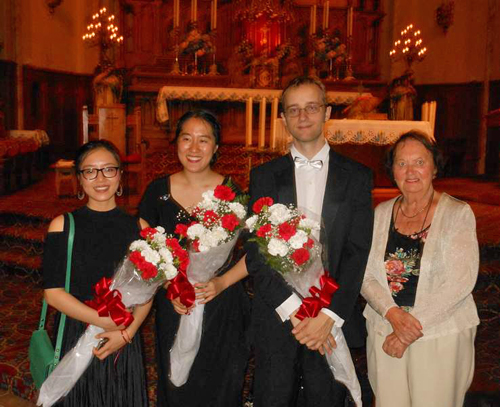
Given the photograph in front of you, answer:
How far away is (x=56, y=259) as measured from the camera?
2.06m

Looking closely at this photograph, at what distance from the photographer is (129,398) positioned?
2.21 metres

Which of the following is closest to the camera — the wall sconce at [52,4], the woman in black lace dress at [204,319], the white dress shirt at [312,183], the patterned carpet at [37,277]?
the white dress shirt at [312,183]

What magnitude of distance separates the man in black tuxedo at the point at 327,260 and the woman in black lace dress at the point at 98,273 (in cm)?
54

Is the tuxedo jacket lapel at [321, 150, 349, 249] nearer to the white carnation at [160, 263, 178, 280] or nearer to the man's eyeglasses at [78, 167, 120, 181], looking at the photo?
the white carnation at [160, 263, 178, 280]

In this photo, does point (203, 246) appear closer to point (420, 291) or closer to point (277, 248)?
point (277, 248)

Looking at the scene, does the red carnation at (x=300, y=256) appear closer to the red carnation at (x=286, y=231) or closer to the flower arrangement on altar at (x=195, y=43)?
the red carnation at (x=286, y=231)

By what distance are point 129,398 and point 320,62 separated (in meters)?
8.60

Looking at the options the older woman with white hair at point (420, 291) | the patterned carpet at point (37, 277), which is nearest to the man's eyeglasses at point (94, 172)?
the older woman with white hair at point (420, 291)

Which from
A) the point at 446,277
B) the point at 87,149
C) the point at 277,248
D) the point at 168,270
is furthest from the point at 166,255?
the point at 446,277

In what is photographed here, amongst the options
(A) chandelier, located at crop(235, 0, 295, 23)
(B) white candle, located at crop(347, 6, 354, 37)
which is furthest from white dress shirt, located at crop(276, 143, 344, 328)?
(B) white candle, located at crop(347, 6, 354, 37)

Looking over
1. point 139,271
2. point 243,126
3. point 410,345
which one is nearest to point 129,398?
point 139,271

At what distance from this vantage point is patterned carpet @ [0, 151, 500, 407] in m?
3.33

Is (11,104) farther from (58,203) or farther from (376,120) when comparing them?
(376,120)

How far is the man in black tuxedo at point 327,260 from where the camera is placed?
2148mm
